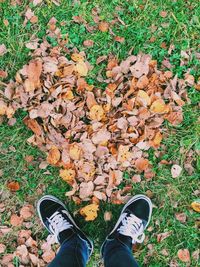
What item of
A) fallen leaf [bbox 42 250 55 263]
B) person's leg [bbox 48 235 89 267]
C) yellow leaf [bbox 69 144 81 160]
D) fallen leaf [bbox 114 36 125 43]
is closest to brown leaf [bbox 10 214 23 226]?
fallen leaf [bbox 42 250 55 263]

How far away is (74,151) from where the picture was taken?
338cm

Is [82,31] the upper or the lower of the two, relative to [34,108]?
upper

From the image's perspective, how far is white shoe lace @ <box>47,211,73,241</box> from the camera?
3.40 m

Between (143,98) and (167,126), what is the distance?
0.32 m

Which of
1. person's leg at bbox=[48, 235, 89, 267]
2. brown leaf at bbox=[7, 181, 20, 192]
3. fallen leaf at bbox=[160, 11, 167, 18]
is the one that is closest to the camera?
person's leg at bbox=[48, 235, 89, 267]

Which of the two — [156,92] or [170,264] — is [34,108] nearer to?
[156,92]

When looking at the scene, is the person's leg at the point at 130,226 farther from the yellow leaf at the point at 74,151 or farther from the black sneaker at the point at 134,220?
the yellow leaf at the point at 74,151

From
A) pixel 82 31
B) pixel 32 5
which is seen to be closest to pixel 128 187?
pixel 82 31

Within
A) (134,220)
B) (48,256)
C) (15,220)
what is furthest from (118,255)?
(15,220)

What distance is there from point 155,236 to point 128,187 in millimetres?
433

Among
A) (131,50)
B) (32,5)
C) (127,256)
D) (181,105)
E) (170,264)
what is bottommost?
(170,264)

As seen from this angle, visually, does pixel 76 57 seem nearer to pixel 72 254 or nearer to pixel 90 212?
pixel 90 212

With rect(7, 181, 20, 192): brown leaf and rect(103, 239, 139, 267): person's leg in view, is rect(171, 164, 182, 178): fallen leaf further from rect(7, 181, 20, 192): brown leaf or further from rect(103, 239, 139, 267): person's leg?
rect(7, 181, 20, 192): brown leaf

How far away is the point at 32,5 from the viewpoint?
3.56m
